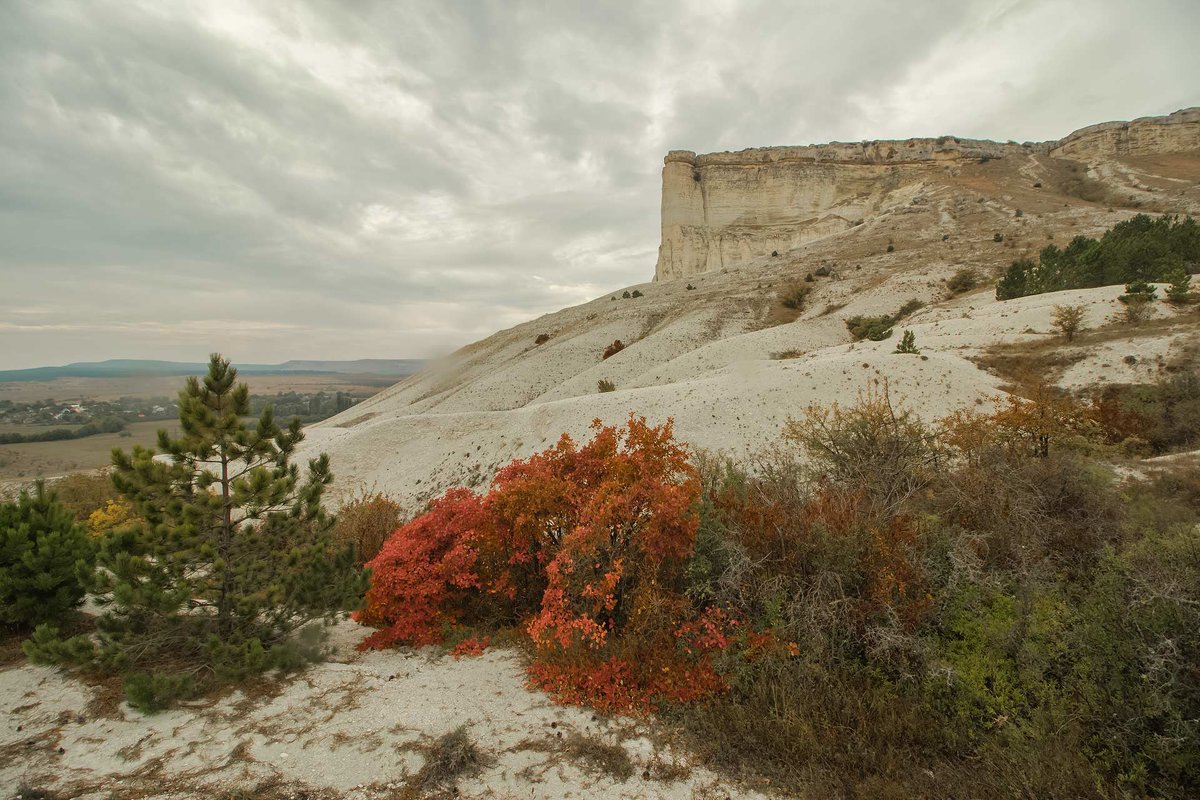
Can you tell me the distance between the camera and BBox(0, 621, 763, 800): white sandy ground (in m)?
4.63

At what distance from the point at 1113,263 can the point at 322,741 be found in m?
43.0

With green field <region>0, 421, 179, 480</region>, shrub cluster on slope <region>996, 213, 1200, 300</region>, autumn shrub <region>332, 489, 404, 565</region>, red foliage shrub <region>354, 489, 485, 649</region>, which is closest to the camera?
red foliage shrub <region>354, 489, 485, 649</region>

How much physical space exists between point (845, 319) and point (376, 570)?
3425cm

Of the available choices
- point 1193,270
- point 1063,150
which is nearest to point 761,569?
point 1193,270

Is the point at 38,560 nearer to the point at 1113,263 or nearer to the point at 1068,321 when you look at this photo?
the point at 1068,321

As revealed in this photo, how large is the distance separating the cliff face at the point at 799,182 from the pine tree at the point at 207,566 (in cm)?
7462

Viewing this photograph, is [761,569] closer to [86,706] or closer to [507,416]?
[86,706]

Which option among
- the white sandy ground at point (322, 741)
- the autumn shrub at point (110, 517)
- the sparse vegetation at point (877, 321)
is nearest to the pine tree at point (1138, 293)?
the sparse vegetation at point (877, 321)

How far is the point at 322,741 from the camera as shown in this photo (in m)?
5.21

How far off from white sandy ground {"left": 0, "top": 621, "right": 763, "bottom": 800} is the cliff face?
75.6m

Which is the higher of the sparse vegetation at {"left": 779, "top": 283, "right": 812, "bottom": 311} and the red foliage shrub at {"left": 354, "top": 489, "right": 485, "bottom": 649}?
the sparse vegetation at {"left": 779, "top": 283, "right": 812, "bottom": 311}

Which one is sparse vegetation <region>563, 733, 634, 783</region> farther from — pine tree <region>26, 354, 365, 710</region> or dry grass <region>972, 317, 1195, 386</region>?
dry grass <region>972, 317, 1195, 386</region>

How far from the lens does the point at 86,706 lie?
579 cm

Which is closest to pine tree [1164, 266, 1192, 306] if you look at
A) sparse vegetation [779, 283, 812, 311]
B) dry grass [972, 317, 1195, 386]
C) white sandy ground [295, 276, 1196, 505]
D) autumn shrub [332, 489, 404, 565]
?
white sandy ground [295, 276, 1196, 505]
